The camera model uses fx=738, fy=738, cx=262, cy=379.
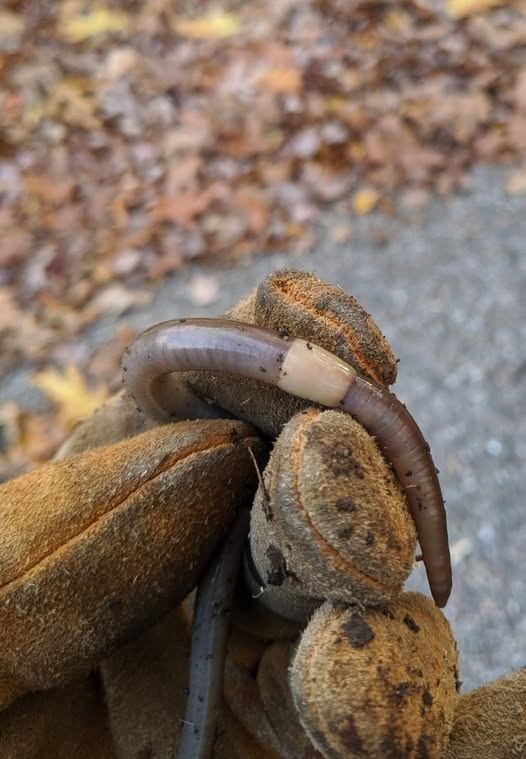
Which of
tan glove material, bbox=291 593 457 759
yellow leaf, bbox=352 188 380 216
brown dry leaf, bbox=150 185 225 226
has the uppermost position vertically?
tan glove material, bbox=291 593 457 759

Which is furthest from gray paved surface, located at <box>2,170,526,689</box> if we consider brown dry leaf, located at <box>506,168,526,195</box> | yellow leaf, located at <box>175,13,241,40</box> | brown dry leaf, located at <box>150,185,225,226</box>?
yellow leaf, located at <box>175,13,241,40</box>

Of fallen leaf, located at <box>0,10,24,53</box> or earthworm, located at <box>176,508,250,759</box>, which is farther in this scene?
fallen leaf, located at <box>0,10,24,53</box>

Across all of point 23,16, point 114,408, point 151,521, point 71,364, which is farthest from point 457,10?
point 151,521

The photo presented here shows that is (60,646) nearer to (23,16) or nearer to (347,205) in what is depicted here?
(347,205)

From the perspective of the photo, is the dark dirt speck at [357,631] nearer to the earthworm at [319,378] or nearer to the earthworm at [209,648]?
the earthworm at [319,378]

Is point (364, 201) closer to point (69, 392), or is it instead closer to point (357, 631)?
point (69, 392)

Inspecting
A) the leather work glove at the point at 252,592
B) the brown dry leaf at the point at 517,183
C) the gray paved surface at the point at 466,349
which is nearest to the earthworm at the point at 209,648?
the leather work glove at the point at 252,592

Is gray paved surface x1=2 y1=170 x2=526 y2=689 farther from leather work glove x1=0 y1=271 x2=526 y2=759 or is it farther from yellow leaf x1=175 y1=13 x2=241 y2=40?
yellow leaf x1=175 y1=13 x2=241 y2=40
